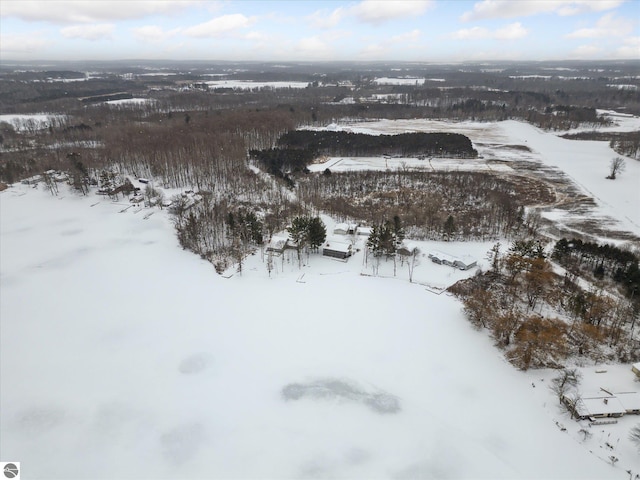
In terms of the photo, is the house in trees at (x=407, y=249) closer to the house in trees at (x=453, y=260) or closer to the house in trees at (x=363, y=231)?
the house in trees at (x=453, y=260)

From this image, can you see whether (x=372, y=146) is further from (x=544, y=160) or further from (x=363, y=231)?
(x=363, y=231)

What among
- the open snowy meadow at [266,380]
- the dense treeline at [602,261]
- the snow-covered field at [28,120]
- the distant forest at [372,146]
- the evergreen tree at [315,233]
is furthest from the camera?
the snow-covered field at [28,120]

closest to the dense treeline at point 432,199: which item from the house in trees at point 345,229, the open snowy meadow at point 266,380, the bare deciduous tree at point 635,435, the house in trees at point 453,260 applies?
the house in trees at point 345,229

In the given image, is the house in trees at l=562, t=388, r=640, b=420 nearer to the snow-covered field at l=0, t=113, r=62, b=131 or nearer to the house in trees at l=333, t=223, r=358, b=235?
the house in trees at l=333, t=223, r=358, b=235

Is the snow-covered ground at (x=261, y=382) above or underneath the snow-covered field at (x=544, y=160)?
underneath

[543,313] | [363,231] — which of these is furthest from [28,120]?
[543,313]

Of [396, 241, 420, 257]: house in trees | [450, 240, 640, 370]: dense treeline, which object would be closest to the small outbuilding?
[450, 240, 640, 370]: dense treeline
